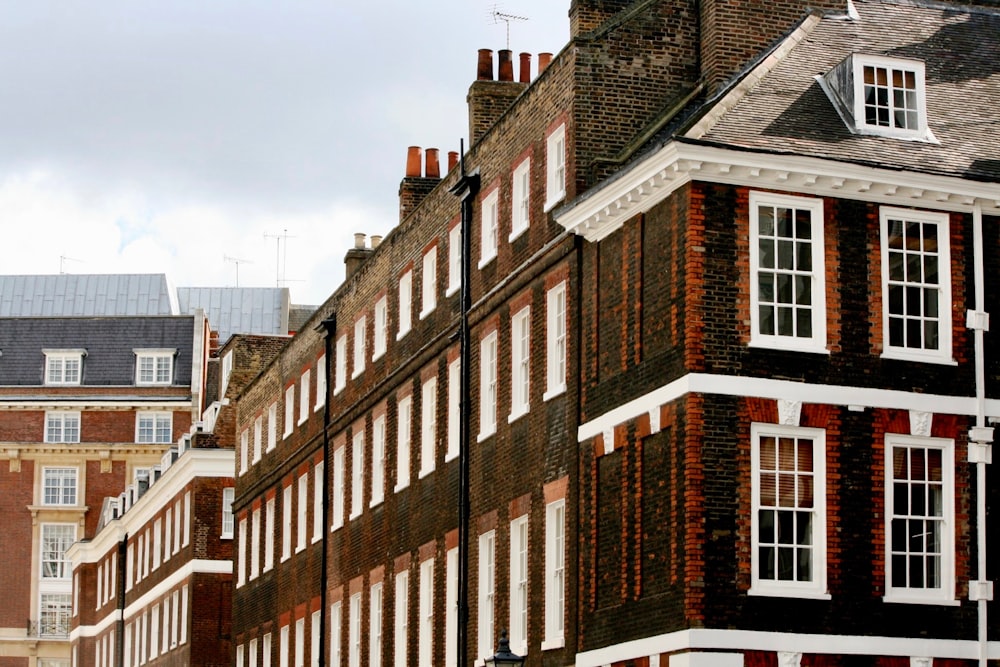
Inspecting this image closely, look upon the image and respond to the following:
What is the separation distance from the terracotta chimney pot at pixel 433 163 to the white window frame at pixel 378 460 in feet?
22.1

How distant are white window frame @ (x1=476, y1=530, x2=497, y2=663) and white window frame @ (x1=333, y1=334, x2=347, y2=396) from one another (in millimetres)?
12894

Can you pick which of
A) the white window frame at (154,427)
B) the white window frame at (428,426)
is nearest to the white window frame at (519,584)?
the white window frame at (428,426)

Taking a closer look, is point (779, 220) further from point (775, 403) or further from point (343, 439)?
point (343, 439)

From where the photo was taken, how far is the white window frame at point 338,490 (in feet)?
161

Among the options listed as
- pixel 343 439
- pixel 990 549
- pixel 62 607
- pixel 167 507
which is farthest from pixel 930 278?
pixel 62 607

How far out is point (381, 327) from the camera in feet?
154

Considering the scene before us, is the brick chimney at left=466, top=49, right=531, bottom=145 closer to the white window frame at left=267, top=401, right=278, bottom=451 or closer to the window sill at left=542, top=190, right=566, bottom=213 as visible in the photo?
the window sill at left=542, top=190, right=566, bottom=213

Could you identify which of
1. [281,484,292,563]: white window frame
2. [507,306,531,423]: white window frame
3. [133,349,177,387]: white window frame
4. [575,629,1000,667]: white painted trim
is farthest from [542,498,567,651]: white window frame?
[133,349,177,387]: white window frame

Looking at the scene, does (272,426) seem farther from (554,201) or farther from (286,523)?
(554,201)

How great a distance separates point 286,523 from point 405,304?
40.6 feet

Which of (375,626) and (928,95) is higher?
(928,95)

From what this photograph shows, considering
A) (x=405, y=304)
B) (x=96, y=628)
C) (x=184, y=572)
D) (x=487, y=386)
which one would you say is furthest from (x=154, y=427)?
(x=487, y=386)

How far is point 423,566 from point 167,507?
3284cm

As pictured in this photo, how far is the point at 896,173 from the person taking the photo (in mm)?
29828
